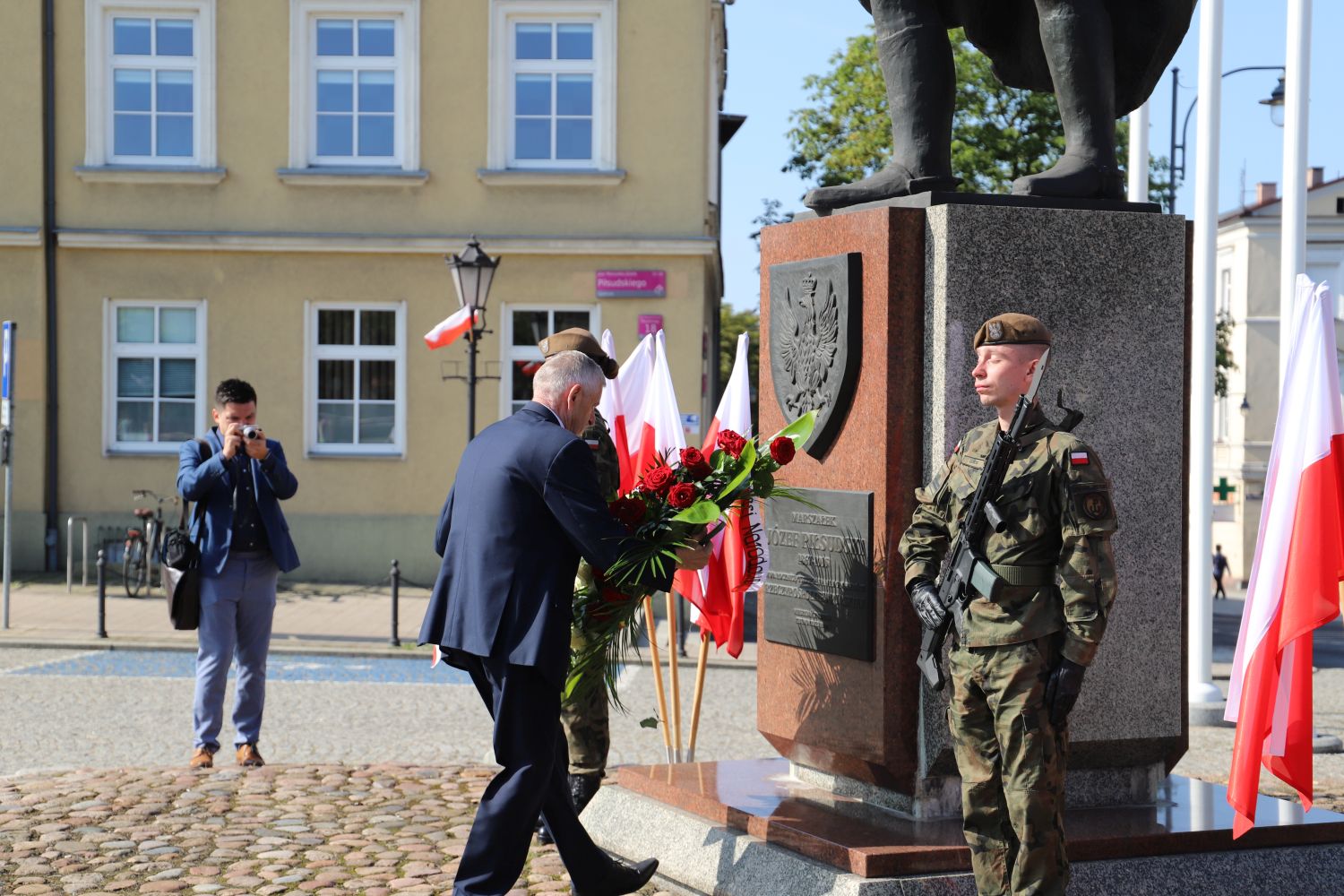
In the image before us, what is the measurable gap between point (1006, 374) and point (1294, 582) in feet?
4.27

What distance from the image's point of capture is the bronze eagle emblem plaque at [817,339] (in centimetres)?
601

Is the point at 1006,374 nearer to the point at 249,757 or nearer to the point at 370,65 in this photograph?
the point at 249,757

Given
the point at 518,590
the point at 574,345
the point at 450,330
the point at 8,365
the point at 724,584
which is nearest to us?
the point at 518,590

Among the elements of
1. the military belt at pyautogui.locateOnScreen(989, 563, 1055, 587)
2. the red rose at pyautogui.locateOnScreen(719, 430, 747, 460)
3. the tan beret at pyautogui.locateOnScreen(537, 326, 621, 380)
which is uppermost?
the tan beret at pyautogui.locateOnScreen(537, 326, 621, 380)

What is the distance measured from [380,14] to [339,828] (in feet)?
54.3

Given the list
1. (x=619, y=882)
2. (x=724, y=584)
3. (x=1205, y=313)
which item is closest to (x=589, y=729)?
(x=724, y=584)

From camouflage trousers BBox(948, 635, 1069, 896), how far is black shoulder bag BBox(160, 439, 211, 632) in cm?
471

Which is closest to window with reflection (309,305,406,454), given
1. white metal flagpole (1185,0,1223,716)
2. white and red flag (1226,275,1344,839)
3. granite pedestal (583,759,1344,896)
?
white metal flagpole (1185,0,1223,716)

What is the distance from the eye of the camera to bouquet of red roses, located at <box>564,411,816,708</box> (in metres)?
5.50

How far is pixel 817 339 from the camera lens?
6223mm

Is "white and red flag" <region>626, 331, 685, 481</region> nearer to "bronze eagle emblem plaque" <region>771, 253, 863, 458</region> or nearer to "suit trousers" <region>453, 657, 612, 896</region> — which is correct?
"bronze eagle emblem plaque" <region>771, 253, 863, 458</region>

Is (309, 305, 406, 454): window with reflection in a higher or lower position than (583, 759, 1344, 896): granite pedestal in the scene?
higher

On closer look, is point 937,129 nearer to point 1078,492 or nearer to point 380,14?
point 1078,492

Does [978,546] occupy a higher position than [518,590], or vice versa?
[978,546]
